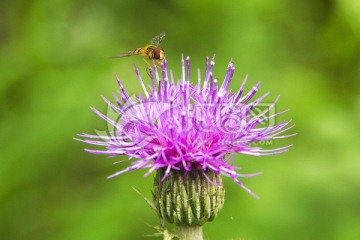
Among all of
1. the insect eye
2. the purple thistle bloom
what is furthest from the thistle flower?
the insect eye

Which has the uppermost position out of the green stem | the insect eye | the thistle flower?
the insect eye

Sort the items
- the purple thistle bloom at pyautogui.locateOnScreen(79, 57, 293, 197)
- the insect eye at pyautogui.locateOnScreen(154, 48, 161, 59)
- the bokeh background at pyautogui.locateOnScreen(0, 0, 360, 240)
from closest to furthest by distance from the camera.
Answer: the purple thistle bloom at pyautogui.locateOnScreen(79, 57, 293, 197) < the insect eye at pyautogui.locateOnScreen(154, 48, 161, 59) < the bokeh background at pyautogui.locateOnScreen(0, 0, 360, 240)

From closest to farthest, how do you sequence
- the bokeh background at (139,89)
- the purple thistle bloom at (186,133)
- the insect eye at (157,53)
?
the purple thistle bloom at (186,133) → the insect eye at (157,53) → the bokeh background at (139,89)

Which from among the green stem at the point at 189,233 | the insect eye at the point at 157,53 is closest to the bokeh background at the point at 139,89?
the insect eye at the point at 157,53

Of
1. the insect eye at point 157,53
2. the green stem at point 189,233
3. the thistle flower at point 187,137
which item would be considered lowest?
the green stem at point 189,233

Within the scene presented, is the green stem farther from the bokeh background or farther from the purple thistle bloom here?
the bokeh background

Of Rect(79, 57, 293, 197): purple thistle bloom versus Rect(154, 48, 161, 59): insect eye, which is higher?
Rect(154, 48, 161, 59): insect eye

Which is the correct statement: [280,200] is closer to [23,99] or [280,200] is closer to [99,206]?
[99,206]

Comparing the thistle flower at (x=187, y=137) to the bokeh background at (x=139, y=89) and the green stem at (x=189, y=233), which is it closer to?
the green stem at (x=189, y=233)

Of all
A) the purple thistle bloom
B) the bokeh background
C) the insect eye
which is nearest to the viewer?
the purple thistle bloom

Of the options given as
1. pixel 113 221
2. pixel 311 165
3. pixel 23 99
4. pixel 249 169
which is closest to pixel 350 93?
pixel 311 165
